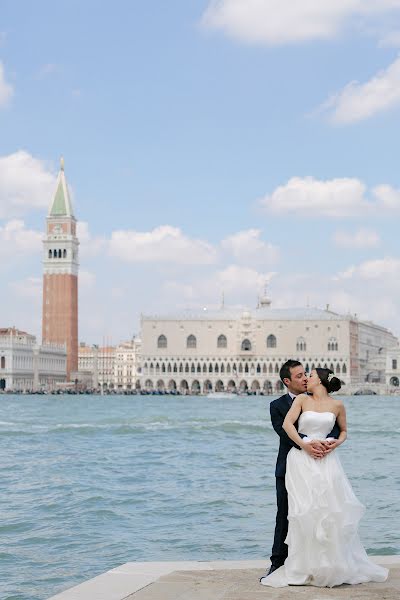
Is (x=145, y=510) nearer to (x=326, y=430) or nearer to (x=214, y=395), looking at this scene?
(x=326, y=430)

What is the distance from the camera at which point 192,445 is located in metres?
29.4

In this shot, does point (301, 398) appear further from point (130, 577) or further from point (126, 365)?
point (126, 365)

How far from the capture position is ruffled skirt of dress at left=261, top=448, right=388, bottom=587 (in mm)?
7344

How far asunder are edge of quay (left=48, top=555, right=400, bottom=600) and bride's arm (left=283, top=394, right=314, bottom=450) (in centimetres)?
112

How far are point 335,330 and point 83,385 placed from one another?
35.9 m

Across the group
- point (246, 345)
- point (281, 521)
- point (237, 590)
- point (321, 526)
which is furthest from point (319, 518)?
point (246, 345)

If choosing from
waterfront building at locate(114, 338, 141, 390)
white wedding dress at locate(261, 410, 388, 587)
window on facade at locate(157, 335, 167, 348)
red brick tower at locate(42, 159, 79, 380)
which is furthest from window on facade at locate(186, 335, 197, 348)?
white wedding dress at locate(261, 410, 388, 587)

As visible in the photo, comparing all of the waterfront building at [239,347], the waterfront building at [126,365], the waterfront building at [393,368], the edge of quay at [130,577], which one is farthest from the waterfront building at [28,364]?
the edge of quay at [130,577]

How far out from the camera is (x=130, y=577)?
24.5 ft

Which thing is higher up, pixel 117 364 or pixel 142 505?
pixel 117 364

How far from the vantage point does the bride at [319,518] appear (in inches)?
289

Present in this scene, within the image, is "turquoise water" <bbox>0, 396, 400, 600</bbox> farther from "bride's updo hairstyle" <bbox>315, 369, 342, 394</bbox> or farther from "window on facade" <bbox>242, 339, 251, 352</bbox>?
"window on facade" <bbox>242, 339, 251, 352</bbox>

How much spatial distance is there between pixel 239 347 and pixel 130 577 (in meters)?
123

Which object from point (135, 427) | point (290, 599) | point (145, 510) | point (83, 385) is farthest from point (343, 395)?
point (290, 599)
